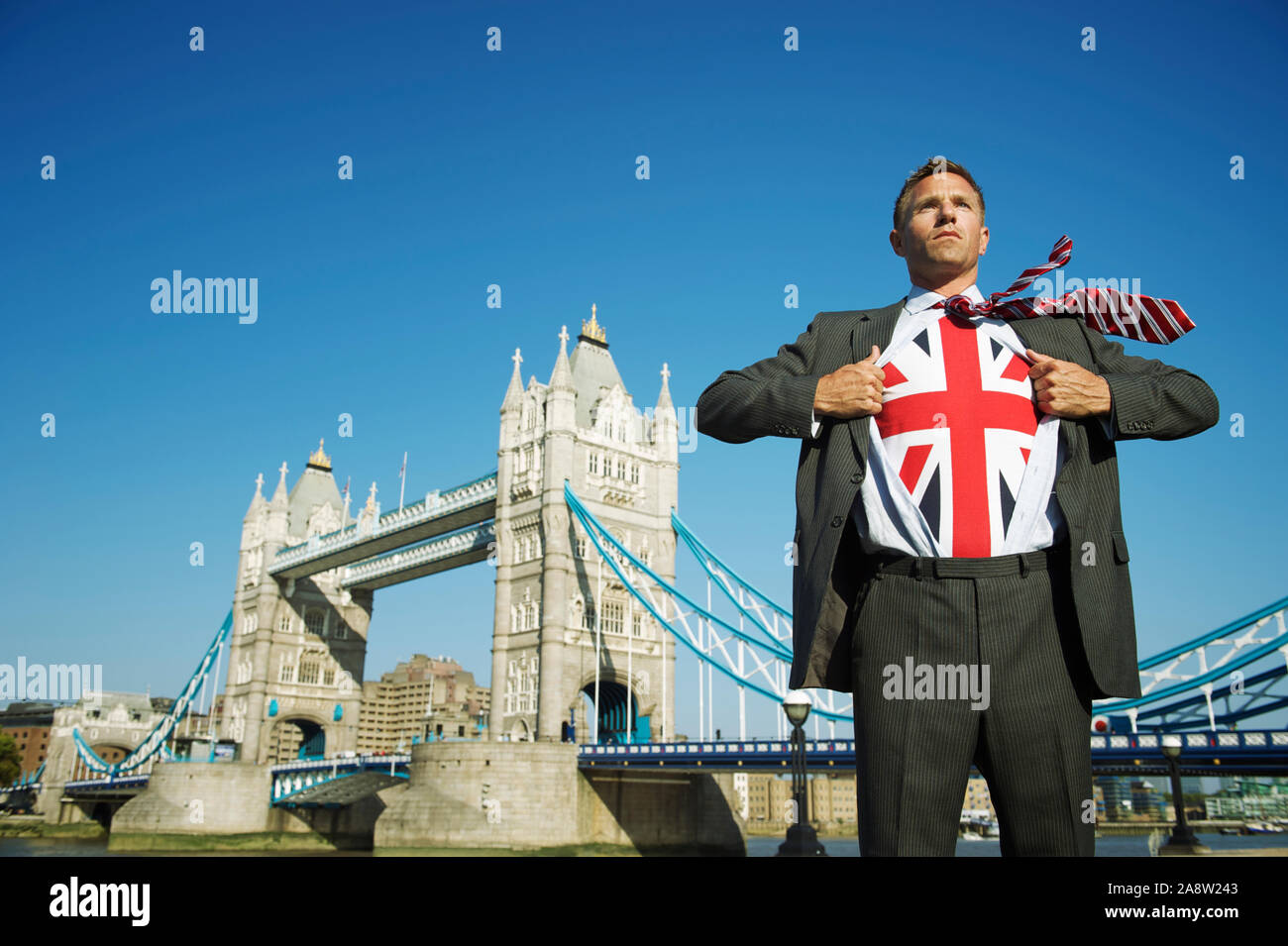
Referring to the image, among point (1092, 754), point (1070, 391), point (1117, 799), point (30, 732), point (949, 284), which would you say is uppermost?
point (949, 284)

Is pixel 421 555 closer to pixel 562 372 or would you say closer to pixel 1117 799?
pixel 562 372

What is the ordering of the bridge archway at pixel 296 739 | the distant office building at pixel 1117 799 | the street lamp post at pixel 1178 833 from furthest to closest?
the distant office building at pixel 1117 799, the bridge archway at pixel 296 739, the street lamp post at pixel 1178 833

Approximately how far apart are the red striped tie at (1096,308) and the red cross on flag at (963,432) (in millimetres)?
105

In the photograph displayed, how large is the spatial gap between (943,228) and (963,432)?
792 millimetres

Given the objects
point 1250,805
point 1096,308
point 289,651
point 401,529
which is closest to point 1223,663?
point 1096,308

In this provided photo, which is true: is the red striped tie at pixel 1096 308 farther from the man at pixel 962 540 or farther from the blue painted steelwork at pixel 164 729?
the blue painted steelwork at pixel 164 729

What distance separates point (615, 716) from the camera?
40469 mm

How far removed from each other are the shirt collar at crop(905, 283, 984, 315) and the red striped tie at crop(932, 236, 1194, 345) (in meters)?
0.03

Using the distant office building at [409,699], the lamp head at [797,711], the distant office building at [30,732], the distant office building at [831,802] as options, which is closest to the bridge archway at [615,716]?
the lamp head at [797,711]

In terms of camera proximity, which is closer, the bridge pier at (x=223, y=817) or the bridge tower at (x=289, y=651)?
the bridge pier at (x=223, y=817)

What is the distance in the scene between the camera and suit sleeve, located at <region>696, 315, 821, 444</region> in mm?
3170

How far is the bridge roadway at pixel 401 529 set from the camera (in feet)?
145
